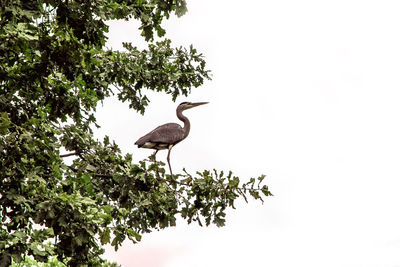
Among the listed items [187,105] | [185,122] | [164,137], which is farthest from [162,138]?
[187,105]

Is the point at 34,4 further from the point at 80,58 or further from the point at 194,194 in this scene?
the point at 194,194

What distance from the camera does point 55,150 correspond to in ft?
27.1

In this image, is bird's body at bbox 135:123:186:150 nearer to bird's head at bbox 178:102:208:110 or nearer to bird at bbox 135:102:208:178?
bird at bbox 135:102:208:178

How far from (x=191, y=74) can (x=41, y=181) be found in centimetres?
649

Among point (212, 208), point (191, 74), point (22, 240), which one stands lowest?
point (22, 240)

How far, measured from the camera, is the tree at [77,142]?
7363mm

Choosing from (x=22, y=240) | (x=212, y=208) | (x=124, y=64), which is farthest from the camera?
(x=124, y=64)

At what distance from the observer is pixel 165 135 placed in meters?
13.1

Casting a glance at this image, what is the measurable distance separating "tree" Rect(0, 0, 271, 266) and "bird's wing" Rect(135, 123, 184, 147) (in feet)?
2.29

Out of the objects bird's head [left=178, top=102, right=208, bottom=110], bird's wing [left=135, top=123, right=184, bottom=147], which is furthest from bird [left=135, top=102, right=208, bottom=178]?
bird's head [left=178, top=102, right=208, bottom=110]

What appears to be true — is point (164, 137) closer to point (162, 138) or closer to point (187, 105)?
point (162, 138)

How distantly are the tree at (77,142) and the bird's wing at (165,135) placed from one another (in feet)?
2.29

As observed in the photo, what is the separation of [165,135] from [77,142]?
2.87 m

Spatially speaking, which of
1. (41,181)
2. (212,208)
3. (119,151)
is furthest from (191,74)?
(41,181)
